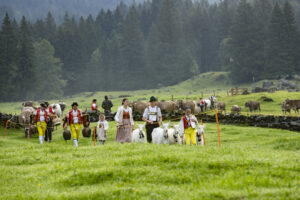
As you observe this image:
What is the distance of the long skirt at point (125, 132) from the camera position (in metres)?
15.3

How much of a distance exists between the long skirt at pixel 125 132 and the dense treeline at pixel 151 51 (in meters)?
67.6

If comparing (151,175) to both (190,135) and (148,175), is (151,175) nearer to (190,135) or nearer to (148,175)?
(148,175)

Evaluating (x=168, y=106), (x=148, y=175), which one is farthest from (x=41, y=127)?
(x=168, y=106)

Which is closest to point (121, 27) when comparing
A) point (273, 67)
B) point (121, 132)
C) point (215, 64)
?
point (215, 64)

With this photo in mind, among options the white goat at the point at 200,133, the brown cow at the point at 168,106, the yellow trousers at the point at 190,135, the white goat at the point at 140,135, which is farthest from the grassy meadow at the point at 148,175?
the brown cow at the point at 168,106

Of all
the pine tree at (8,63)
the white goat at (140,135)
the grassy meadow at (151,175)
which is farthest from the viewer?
the pine tree at (8,63)

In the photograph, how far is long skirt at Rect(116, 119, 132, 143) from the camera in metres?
15.3

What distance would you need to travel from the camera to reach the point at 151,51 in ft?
358

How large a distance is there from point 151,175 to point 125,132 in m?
6.66

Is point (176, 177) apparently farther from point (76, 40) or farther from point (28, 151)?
point (76, 40)

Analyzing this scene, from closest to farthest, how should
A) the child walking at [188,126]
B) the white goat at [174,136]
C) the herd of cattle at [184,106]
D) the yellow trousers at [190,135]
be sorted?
the child walking at [188,126], the yellow trousers at [190,135], the white goat at [174,136], the herd of cattle at [184,106]

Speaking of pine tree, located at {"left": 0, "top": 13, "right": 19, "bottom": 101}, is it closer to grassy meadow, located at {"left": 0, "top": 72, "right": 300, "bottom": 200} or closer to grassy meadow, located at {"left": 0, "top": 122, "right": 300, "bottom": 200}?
grassy meadow, located at {"left": 0, "top": 72, "right": 300, "bottom": 200}

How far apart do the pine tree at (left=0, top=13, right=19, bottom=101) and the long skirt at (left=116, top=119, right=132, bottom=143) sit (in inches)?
2958

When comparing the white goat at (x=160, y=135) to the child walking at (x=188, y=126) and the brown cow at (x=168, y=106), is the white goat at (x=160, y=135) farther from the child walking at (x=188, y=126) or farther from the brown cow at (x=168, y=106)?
the brown cow at (x=168, y=106)
